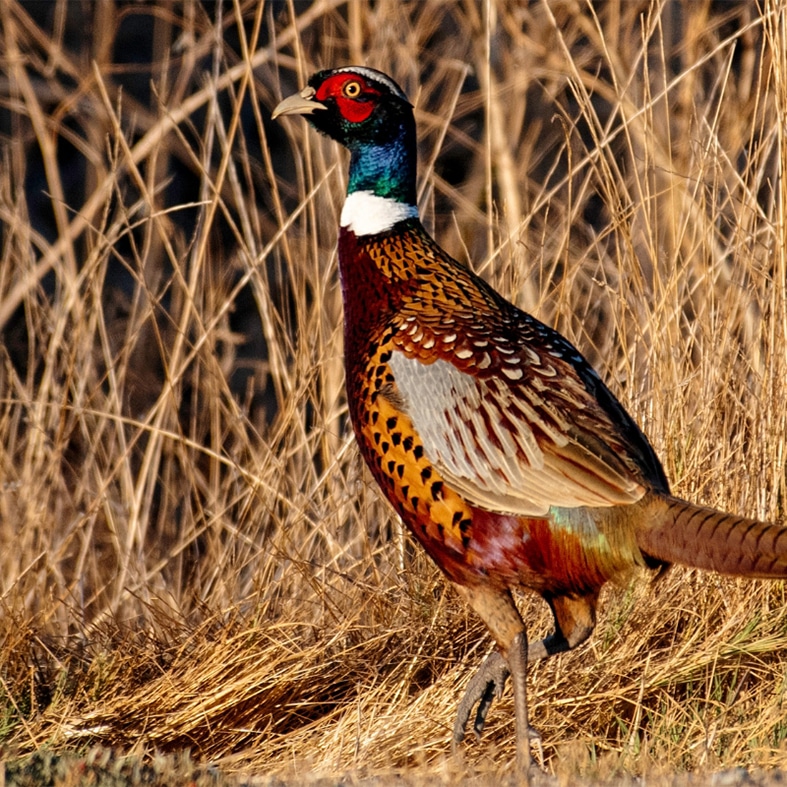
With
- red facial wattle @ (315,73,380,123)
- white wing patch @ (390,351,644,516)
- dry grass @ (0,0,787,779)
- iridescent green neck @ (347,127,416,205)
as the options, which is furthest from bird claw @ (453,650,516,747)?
red facial wattle @ (315,73,380,123)


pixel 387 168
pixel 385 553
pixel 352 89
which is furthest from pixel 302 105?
pixel 385 553

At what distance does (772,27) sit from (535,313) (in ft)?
3.65

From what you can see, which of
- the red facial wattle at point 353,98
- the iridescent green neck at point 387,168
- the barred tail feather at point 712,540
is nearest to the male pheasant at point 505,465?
the barred tail feather at point 712,540

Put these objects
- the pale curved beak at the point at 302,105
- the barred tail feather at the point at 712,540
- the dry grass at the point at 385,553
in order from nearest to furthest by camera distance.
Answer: the barred tail feather at the point at 712,540 < the dry grass at the point at 385,553 < the pale curved beak at the point at 302,105

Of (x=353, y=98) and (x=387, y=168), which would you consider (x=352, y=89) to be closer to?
(x=353, y=98)

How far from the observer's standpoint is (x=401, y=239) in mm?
3658

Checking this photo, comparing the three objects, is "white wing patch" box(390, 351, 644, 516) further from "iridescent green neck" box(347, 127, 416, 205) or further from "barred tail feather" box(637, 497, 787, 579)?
"iridescent green neck" box(347, 127, 416, 205)

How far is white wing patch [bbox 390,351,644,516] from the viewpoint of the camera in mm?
3201

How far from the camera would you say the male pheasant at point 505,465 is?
3.19 metres

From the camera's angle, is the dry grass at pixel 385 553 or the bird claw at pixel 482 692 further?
the dry grass at pixel 385 553

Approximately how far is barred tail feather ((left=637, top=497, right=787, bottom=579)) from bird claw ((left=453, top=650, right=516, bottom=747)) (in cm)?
56

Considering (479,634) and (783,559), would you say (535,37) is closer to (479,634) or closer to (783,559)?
(479,634)

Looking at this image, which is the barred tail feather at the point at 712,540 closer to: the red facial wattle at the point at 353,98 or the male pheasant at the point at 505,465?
the male pheasant at the point at 505,465

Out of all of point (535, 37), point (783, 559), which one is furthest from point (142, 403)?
point (783, 559)
